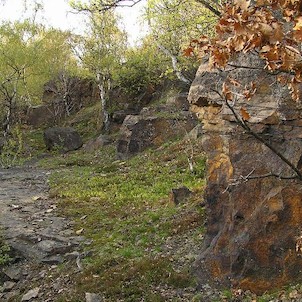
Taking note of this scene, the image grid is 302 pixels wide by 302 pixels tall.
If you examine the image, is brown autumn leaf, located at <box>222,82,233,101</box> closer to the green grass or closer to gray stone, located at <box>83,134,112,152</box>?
the green grass

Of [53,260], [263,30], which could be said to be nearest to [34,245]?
[53,260]

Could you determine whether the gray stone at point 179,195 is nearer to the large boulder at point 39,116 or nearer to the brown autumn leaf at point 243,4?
the brown autumn leaf at point 243,4

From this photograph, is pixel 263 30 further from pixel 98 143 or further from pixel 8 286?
pixel 98 143

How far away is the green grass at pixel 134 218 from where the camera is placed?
26.9 ft

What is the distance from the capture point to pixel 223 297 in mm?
Result: 7027

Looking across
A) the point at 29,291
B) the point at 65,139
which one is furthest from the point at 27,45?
the point at 29,291

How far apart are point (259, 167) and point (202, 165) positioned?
10.4 metres

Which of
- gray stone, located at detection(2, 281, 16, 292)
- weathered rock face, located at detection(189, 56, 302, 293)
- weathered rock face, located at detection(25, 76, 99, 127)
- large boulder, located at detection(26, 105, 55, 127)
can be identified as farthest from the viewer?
large boulder, located at detection(26, 105, 55, 127)

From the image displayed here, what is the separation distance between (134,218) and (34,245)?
3.04 metres

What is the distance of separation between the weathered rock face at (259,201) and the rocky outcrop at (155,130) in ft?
51.2

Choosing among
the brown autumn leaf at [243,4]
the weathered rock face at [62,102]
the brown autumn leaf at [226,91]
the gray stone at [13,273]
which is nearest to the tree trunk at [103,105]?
the weathered rock face at [62,102]

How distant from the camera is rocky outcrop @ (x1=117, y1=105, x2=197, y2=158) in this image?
24125mm

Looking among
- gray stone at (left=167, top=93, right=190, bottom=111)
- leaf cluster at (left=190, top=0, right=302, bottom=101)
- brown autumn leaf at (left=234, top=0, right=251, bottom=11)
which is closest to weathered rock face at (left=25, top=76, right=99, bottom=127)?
gray stone at (left=167, top=93, right=190, bottom=111)

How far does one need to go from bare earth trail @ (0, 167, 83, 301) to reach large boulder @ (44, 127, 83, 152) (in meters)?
15.1
